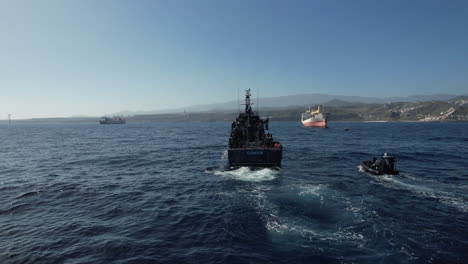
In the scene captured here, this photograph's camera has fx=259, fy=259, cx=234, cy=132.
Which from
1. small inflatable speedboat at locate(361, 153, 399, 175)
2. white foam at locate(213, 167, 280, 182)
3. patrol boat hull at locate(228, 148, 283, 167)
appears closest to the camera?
white foam at locate(213, 167, 280, 182)

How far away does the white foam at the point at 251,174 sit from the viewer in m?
31.6

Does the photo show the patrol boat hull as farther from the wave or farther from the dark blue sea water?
the dark blue sea water

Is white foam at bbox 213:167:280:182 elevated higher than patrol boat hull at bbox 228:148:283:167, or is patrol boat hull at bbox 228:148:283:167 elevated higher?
patrol boat hull at bbox 228:148:283:167

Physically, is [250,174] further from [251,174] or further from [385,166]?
[385,166]

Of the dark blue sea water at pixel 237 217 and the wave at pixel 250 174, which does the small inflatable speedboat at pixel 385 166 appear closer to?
the dark blue sea water at pixel 237 217

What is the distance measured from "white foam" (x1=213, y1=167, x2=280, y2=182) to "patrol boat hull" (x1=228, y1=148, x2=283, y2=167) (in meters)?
0.93

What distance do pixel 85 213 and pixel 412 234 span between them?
24.3 meters

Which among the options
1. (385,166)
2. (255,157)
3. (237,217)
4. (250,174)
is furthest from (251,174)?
(385,166)

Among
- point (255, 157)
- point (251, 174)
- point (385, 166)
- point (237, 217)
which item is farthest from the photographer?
point (255, 157)

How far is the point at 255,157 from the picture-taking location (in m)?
35.9

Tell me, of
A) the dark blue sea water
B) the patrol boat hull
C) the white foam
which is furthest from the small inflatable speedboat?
the white foam

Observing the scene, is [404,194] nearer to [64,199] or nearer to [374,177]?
[374,177]

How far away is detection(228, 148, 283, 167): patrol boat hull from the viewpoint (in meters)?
35.6

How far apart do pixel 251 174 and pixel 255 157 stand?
317 centimetres
